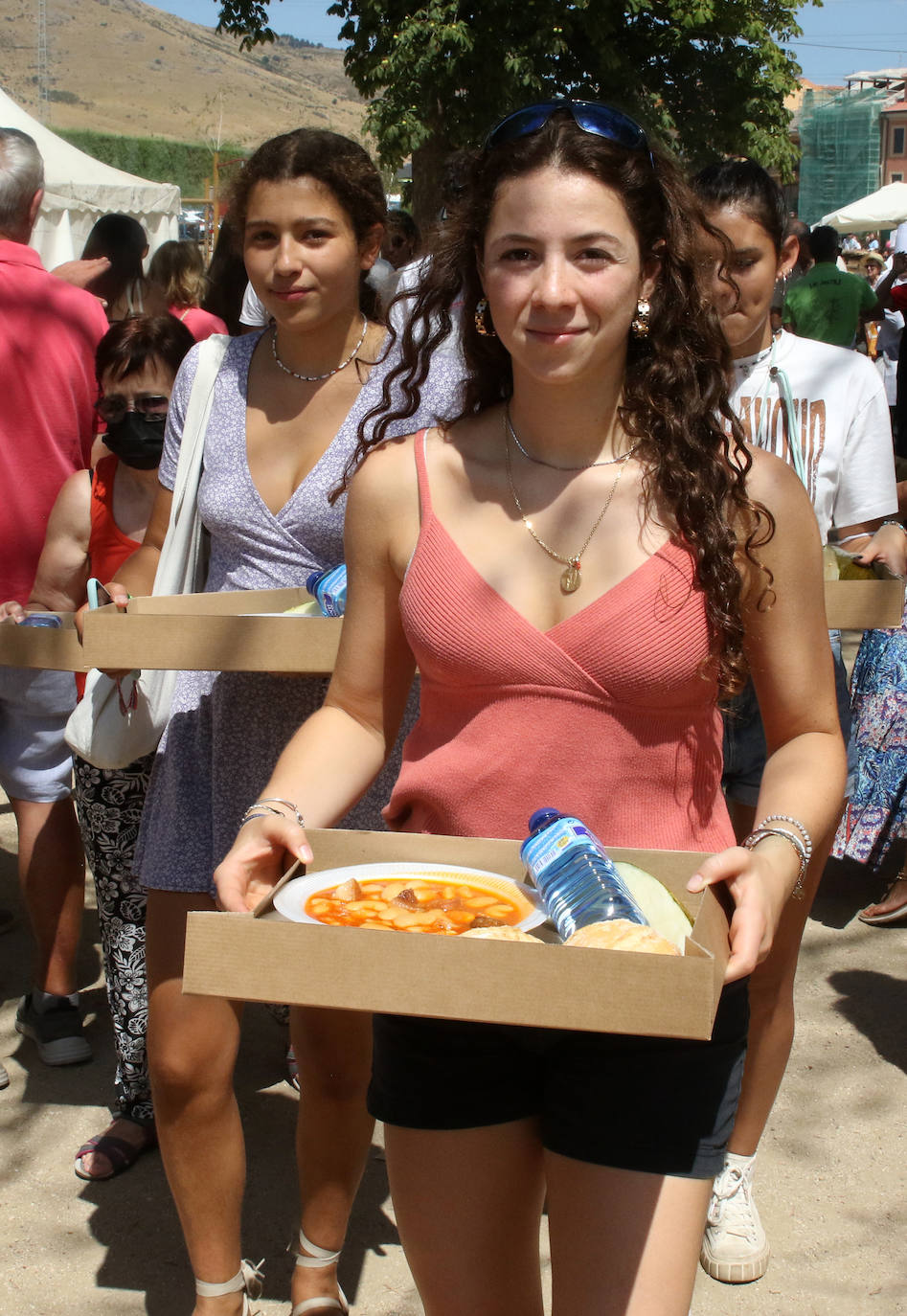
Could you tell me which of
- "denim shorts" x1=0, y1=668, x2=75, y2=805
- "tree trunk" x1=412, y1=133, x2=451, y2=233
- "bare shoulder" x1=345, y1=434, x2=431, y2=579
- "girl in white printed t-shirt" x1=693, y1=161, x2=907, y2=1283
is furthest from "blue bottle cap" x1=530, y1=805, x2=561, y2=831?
"tree trunk" x1=412, y1=133, x2=451, y2=233

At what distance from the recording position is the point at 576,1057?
5.69 ft

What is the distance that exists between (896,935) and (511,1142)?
3442 mm

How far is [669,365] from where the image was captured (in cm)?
194

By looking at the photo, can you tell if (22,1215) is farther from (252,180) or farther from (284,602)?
(252,180)

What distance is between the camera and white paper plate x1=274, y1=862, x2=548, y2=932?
164 centimetres

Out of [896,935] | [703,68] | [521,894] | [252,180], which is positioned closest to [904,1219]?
[896,935]

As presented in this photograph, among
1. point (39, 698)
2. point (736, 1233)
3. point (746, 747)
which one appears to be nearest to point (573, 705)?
point (746, 747)

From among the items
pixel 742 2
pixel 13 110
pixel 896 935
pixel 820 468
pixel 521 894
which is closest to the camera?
pixel 521 894

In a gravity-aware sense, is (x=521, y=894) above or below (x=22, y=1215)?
above

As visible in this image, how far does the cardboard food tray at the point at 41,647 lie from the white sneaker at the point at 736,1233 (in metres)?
1.82

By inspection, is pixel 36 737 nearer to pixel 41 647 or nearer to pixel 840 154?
pixel 41 647

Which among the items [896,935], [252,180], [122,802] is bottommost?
[896,935]

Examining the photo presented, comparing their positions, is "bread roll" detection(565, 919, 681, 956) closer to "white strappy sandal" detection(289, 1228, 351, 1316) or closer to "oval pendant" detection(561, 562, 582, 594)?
"oval pendant" detection(561, 562, 582, 594)

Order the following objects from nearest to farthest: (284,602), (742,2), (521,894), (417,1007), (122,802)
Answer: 1. (417,1007)
2. (521,894)
3. (284,602)
4. (122,802)
5. (742,2)
